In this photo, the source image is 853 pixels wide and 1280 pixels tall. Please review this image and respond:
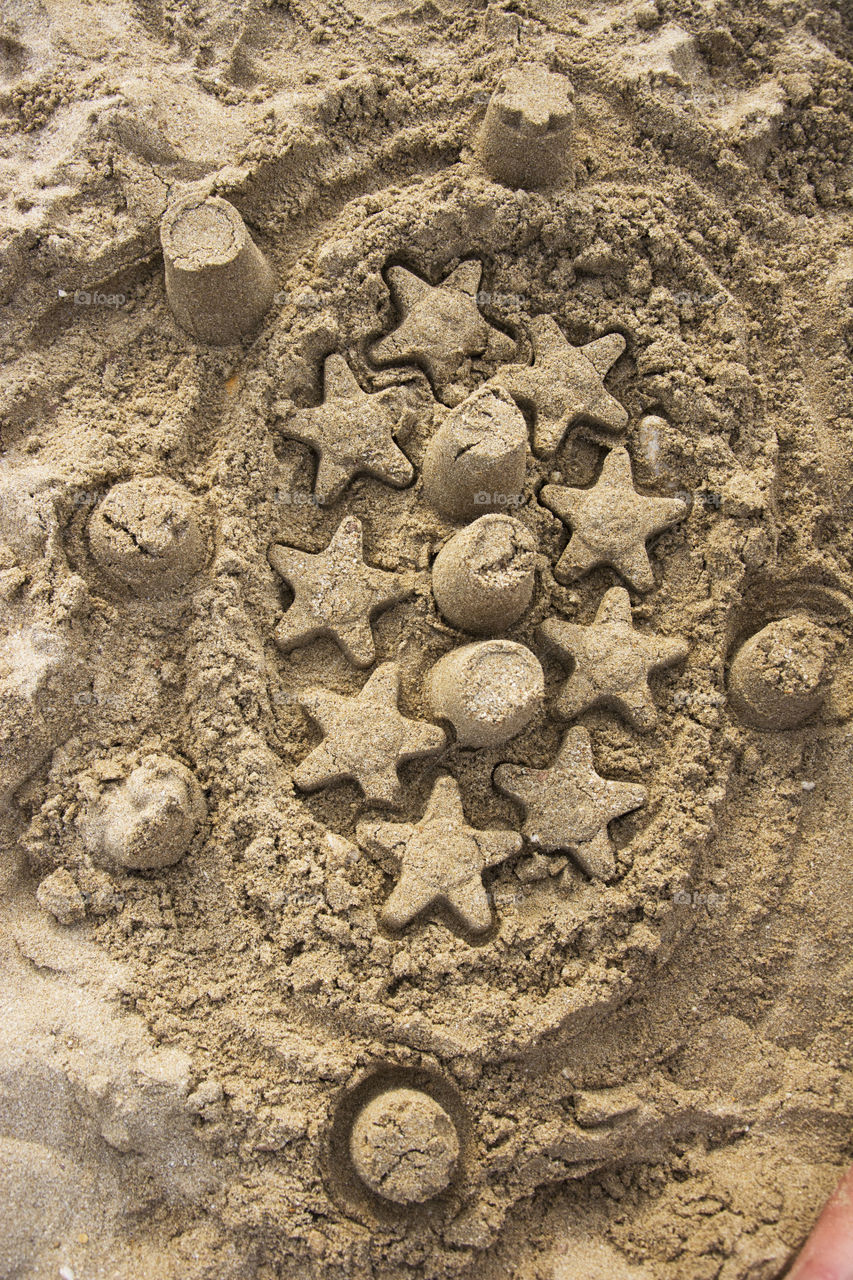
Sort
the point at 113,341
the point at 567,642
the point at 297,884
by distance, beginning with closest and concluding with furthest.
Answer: the point at 297,884, the point at 567,642, the point at 113,341

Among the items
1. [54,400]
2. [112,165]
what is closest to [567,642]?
[54,400]

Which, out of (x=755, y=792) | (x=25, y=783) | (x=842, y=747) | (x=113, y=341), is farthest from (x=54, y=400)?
(x=842, y=747)

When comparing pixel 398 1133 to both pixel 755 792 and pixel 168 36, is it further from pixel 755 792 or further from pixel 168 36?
pixel 168 36

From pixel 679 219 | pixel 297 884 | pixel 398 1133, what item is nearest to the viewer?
pixel 398 1133

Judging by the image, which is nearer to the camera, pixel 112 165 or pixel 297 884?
pixel 297 884

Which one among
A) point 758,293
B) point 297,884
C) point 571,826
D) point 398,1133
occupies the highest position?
point 758,293

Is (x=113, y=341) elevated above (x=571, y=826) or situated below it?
above

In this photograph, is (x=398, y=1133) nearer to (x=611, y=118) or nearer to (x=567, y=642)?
(x=567, y=642)
